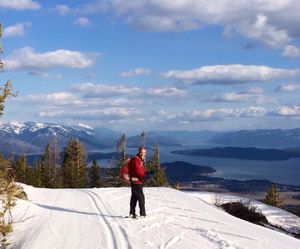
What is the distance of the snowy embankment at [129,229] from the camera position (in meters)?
12.8

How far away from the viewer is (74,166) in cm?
7169

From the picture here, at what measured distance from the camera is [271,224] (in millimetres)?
25359

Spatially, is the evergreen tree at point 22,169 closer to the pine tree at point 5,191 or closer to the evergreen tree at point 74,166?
the evergreen tree at point 74,166

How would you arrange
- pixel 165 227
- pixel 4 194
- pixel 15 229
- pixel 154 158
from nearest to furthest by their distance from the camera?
pixel 4 194
pixel 165 227
pixel 15 229
pixel 154 158

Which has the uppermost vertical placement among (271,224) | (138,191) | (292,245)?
(138,191)

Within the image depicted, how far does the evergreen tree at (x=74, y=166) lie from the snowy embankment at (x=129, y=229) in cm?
4960

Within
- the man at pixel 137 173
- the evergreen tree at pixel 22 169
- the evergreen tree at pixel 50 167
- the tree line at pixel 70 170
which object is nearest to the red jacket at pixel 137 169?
the man at pixel 137 173

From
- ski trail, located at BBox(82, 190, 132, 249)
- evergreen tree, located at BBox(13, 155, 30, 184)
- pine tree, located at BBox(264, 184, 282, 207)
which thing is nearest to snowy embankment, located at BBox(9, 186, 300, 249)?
ski trail, located at BBox(82, 190, 132, 249)

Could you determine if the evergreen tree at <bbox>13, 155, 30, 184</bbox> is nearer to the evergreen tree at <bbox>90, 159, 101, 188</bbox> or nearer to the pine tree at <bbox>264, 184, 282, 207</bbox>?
→ the evergreen tree at <bbox>90, 159, 101, 188</bbox>

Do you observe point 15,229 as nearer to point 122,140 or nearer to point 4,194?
point 4,194

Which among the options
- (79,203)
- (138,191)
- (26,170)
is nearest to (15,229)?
(138,191)

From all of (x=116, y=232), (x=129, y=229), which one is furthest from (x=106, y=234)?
(x=129, y=229)

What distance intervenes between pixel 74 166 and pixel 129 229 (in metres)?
58.3

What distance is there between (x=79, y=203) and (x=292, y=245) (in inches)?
444
